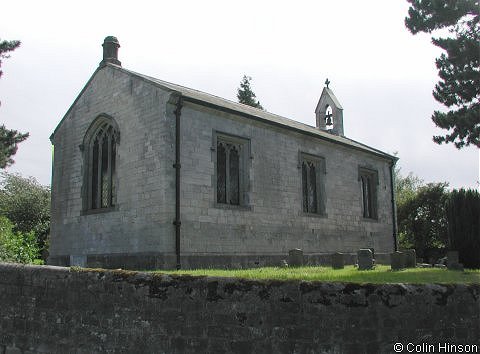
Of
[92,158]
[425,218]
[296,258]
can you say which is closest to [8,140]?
[92,158]

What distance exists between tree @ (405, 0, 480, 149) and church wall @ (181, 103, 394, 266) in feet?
16.5

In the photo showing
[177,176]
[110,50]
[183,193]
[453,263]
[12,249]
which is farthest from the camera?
[110,50]

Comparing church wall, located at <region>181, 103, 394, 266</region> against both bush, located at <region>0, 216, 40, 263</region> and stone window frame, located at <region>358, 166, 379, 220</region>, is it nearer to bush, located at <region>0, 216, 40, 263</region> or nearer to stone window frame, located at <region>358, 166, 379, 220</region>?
stone window frame, located at <region>358, 166, 379, 220</region>

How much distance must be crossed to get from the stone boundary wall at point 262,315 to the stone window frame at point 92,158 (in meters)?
8.89

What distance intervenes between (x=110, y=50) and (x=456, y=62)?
13.0 metres

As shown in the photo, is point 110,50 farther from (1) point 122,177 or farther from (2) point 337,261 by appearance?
(2) point 337,261

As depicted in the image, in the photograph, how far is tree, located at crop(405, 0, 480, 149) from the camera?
657 inches

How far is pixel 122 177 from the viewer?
15727 mm

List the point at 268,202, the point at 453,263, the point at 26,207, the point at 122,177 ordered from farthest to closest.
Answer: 1. the point at 26,207
2. the point at 268,202
3. the point at 122,177
4. the point at 453,263

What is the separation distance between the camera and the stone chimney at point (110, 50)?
18141 mm

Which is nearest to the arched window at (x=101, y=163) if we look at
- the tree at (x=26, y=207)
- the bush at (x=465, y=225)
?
the bush at (x=465, y=225)

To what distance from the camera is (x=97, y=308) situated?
7.60 meters

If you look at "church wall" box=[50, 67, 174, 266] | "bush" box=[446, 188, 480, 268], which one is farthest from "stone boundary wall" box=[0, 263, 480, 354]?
"bush" box=[446, 188, 480, 268]

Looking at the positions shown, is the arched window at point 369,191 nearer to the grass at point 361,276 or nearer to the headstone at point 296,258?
the headstone at point 296,258
